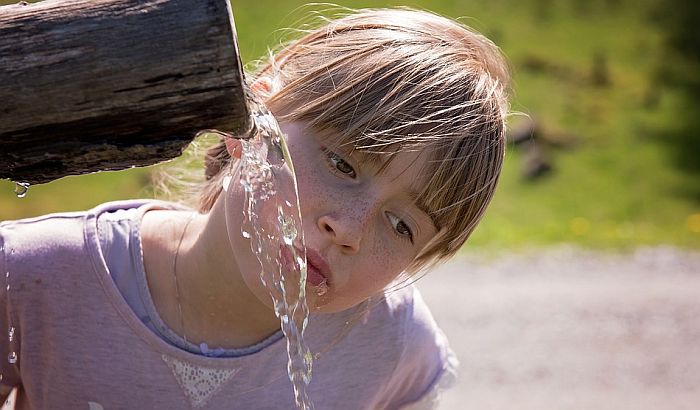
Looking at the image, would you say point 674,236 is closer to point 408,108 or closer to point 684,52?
point 684,52

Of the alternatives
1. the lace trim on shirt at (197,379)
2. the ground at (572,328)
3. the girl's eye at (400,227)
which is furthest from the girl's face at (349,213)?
the ground at (572,328)

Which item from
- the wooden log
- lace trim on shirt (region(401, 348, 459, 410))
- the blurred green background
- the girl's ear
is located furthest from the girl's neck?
the blurred green background

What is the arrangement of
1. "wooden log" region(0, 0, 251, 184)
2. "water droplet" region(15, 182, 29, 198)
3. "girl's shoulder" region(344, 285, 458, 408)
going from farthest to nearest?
"girl's shoulder" region(344, 285, 458, 408) < "water droplet" region(15, 182, 29, 198) < "wooden log" region(0, 0, 251, 184)

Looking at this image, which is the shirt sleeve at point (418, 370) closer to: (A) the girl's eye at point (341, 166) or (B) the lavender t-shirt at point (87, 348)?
(B) the lavender t-shirt at point (87, 348)

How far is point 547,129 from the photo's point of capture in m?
9.59

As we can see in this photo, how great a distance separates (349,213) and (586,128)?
840 centimetres

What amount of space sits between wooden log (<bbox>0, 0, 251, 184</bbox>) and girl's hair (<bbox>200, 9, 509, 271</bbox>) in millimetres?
520

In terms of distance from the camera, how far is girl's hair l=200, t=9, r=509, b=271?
1.82 metres

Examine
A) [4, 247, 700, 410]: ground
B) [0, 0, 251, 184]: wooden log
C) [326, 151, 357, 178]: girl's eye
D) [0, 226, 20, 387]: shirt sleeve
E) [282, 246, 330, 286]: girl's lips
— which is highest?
[0, 0, 251, 184]: wooden log

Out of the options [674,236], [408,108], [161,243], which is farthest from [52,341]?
[674,236]

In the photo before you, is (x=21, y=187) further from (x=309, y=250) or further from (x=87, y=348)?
(x=87, y=348)

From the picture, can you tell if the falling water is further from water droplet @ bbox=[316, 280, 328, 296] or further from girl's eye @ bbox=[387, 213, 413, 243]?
girl's eye @ bbox=[387, 213, 413, 243]

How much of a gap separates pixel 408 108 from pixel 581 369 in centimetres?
389

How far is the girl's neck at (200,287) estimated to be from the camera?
204 centimetres
